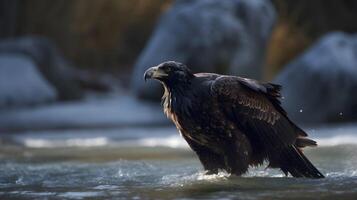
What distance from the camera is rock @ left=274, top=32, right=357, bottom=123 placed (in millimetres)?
13891

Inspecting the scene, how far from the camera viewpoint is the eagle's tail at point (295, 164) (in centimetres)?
660

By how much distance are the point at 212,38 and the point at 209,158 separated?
8.73 meters

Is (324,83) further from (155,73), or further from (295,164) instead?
(155,73)

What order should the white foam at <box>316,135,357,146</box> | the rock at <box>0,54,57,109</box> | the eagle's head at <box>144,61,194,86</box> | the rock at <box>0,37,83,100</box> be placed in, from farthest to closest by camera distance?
1. the rock at <box>0,37,83,100</box>
2. the rock at <box>0,54,57,109</box>
3. the white foam at <box>316,135,357,146</box>
4. the eagle's head at <box>144,61,194,86</box>

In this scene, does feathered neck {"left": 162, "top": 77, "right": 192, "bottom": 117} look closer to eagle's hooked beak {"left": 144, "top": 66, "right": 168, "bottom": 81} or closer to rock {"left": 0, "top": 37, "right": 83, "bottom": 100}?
eagle's hooked beak {"left": 144, "top": 66, "right": 168, "bottom": 81}

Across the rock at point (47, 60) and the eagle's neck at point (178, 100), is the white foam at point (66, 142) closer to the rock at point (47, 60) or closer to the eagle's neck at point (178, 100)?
the rock at point (47, 60)

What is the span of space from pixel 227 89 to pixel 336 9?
41.9 feet

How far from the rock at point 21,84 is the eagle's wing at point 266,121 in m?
8.43

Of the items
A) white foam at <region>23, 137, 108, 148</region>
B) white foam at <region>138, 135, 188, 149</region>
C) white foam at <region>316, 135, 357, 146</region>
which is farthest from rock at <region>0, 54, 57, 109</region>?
white foam at <region>316, 135, 357, 146</region>

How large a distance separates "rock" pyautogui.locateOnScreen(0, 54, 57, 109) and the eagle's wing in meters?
8.43

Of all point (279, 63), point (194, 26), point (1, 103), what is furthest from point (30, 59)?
point (279, 63)

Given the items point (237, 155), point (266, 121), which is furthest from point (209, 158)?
point (266, 121)

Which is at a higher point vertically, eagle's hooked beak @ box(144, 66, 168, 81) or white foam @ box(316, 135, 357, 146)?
white foam @ box(316, 135, 357, 146)

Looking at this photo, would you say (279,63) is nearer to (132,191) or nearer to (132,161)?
(132,161)
